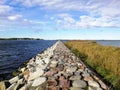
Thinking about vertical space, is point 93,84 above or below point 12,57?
above

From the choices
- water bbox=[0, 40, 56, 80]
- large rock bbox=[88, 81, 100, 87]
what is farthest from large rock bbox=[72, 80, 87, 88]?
water bbox=[0, 40, 56, 80]

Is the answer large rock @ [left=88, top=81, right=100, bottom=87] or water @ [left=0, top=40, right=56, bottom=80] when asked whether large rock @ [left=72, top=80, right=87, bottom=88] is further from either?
water @ [left=0, top=40, right=56, bottom=80]

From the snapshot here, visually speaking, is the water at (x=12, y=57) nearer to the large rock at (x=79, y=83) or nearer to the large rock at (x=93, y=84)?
the large rock at (x=79, y=83)

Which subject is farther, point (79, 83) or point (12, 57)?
point (12, 57)

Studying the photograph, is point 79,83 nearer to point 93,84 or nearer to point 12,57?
point 93,84

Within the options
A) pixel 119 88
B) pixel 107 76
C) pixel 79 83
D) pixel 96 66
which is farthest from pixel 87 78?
pixel 96 66

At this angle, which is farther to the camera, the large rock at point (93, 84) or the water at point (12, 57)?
the water at point (12, 57)

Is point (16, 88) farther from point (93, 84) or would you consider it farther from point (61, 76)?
point (93, 84)

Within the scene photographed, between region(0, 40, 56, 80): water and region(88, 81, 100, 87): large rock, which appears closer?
region(88, 81, 100, 87): large rock

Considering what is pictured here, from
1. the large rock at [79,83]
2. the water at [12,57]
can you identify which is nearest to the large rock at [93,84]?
the large rock at [79,83]

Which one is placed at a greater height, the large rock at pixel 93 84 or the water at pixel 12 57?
the large rock at pixel 93 84

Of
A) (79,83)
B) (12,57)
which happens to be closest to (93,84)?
(79,83)

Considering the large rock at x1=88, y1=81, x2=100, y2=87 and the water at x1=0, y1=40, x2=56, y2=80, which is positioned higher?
the large rock at x1=88, y1=81, x2=100, y2=87

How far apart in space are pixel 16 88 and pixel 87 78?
2624mm
